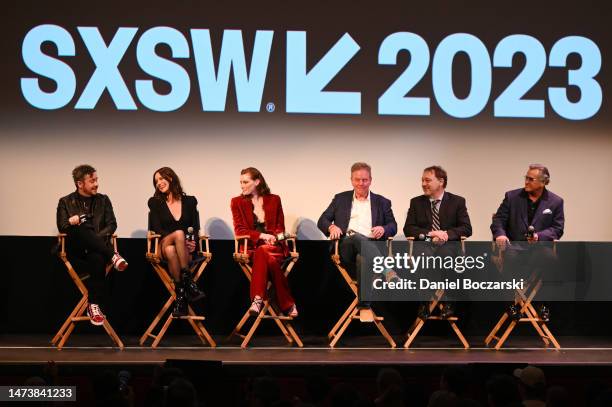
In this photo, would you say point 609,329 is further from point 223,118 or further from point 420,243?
point 223,118

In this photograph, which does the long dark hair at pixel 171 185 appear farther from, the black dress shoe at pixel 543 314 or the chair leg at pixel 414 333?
the black dress shoe at pixel 543 314

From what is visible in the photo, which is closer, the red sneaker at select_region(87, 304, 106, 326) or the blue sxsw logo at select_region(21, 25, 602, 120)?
the red sneaker at select_region(87, 304, 106, 326)

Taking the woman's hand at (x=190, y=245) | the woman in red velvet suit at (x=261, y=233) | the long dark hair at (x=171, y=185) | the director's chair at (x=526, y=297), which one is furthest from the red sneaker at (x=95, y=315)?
the director's chair at (x=526, y=297)

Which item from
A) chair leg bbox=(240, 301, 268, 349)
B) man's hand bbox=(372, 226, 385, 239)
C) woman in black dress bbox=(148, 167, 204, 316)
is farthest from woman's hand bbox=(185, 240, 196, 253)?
man's hand bbox=(372, 226, 385, 239)

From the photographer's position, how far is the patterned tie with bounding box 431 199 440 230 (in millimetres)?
6848

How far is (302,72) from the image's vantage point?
7.61 m

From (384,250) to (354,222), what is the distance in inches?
15.8

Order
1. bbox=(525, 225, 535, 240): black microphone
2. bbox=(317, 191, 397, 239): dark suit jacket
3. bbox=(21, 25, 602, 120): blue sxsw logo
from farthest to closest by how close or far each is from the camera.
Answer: bbox=(21, 25, 602, 120): blue sxsw logo
bbox=(317, 191, 397, 239): dark suit jacket
bbox=(525, 225, 535, 240): black microphone

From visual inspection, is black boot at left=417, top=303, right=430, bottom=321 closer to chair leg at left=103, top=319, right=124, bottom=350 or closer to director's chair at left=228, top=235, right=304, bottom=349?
director's chair at left=228, top=235, right=304, bottom=349

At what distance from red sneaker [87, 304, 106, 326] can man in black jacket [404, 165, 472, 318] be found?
229 cm

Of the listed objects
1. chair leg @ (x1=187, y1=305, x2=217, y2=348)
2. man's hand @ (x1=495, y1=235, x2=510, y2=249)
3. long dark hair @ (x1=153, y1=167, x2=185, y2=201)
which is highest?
long dark hair @ (x1=153, y1=167, x2=185, y2=201)

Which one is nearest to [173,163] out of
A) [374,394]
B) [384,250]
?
[384,250]

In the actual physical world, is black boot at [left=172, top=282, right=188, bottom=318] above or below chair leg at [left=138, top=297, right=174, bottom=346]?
above

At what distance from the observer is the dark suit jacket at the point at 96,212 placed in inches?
262
